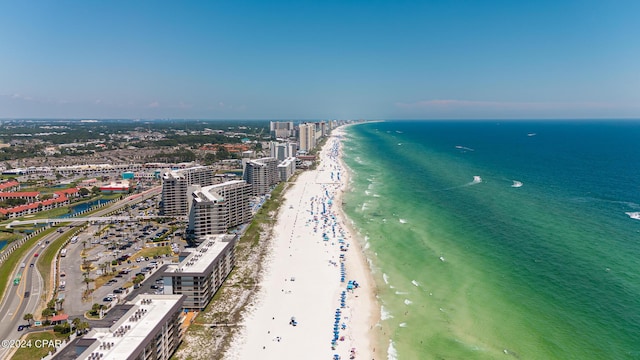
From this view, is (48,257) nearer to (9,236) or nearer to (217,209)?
(9,236)

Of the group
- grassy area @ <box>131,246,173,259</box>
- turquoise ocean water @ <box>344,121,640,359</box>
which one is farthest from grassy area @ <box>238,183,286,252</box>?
turquoise ocean water @ <box>344,121,640,359</box>

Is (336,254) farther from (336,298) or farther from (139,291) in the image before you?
(139,291)

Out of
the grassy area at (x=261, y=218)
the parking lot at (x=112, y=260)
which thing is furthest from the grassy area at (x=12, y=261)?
the grassy area at (x=261, y=218)

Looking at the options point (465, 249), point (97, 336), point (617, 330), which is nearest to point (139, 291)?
point (97, 336)

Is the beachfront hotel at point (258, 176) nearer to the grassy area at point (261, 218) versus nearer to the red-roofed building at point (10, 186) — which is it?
the grassy area at point (261, 218)

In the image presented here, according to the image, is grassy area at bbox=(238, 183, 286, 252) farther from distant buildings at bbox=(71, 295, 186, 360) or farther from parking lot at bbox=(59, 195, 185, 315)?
distant buildings at bbox=(71, 295, 186, 360)

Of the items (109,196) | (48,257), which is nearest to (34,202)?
(109,196)

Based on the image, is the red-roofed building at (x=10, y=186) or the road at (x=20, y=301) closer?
the road at (x=20, y=301)
